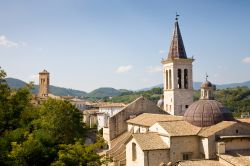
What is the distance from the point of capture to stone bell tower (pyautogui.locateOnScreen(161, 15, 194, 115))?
140 feet

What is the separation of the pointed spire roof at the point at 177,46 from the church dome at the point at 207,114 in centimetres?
1285

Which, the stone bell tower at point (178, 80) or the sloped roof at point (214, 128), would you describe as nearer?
the sloped roof at point (214, 128)

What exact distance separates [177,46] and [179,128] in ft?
53.4

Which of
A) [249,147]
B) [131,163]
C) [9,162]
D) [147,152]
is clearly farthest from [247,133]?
[9,162]

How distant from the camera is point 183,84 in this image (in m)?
42.8

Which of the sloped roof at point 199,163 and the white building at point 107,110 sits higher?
the white building at point 107,110

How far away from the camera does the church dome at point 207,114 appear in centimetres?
3014

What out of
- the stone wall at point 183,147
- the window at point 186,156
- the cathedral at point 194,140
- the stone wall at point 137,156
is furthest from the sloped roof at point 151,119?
the window at point 186,156

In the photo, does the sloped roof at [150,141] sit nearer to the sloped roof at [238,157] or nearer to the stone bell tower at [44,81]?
the sloped roof at [238,157]

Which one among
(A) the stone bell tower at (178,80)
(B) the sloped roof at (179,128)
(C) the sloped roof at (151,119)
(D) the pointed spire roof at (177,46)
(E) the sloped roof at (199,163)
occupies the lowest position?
(E) the sloped roof at (199,163)

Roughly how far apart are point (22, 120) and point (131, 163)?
512 inches

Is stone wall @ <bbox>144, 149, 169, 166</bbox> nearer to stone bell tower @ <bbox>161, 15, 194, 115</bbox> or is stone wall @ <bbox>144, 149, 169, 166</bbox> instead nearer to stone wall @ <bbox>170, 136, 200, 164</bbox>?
stone wall @ <bbox>170, 136, 200, 164</bbox>

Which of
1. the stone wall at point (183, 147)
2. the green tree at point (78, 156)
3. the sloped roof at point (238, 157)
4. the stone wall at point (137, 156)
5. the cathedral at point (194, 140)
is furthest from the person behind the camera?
the stone wall at point (137, 156)

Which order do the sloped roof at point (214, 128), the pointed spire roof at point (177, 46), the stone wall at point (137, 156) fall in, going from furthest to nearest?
1. the pointed spire roof at point (177, 46)
2. the stone wall at point (137, 156)
3. the sloped roof at point (214, 128)
